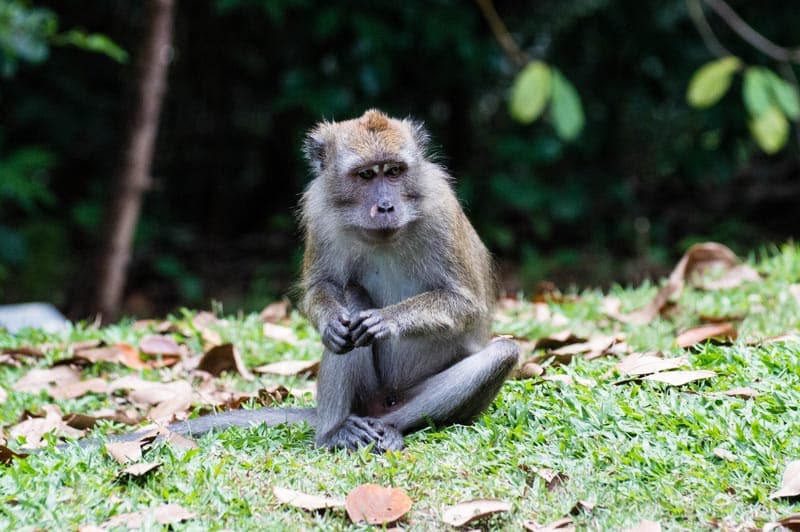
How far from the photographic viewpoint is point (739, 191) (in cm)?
→ 1493

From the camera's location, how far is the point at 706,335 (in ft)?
19.8

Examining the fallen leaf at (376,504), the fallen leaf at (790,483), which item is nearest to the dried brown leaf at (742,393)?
the fallen leaf at (790,483)

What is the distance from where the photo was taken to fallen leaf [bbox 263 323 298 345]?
740 centimetres

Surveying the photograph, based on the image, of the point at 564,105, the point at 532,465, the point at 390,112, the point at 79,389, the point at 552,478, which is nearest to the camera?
the point at 552,478

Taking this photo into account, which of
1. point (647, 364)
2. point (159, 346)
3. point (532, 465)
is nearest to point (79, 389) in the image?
point (159, 346)

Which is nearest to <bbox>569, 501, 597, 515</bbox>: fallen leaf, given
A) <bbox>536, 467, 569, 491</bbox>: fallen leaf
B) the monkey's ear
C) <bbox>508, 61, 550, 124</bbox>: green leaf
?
<bbox>536, 467, 569, 491</bbox>: fallen leaf

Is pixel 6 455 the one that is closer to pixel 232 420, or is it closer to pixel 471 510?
pixel 232 420

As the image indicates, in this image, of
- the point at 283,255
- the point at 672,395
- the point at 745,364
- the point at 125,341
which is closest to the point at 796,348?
the point at 745,364

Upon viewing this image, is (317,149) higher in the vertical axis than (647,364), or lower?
higher

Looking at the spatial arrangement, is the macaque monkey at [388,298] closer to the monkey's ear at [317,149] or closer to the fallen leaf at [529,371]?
the monkey's ear at [317,149]

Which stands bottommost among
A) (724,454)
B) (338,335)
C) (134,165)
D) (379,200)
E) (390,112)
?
(724,454)

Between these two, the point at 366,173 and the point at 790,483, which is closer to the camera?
the point at 790,483

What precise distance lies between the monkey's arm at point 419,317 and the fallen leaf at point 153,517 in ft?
4.15

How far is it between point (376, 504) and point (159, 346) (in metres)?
3.52
